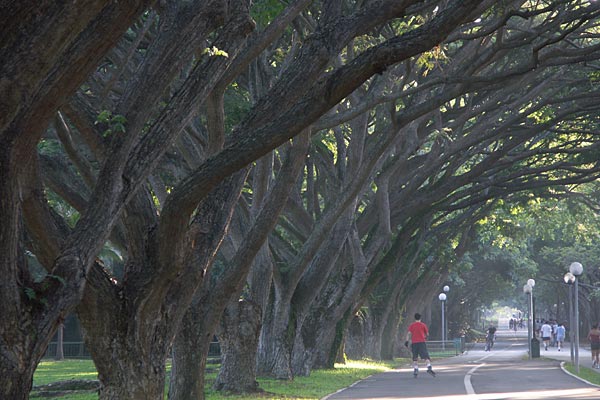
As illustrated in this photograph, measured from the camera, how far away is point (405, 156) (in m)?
25.1

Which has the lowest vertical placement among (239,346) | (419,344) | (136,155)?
(239,346)

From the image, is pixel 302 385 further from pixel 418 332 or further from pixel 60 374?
pixel 60 374

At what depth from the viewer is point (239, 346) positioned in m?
19.8

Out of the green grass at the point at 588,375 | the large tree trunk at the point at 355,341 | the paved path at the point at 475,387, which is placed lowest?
the paved path at the point at 475,387

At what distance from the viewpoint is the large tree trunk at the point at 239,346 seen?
64.1ft

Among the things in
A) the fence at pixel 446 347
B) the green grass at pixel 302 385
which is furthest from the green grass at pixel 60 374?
the fence at pixel 446 347

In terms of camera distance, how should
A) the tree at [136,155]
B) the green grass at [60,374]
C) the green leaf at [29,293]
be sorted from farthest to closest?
1. the green grass at [60,374]
2. the green leaf at [29,293]
3. the tree at [136,155]

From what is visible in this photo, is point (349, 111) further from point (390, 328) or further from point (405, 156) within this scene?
point (390, 328)

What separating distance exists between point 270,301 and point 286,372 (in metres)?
1.76

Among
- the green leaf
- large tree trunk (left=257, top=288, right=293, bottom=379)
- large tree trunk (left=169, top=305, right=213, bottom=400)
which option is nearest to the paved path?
large tree trunk (left=257, top=288, right=293, bottom=379)

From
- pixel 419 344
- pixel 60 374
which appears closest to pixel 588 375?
pixel 419 344

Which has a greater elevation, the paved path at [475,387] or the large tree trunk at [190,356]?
the large tree trunk at [190,356]

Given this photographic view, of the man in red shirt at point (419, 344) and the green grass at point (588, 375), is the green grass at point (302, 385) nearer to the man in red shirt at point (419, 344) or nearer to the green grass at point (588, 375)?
the man in red shirt at point (419, 344)

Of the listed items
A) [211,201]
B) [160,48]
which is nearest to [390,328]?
[211,201]
